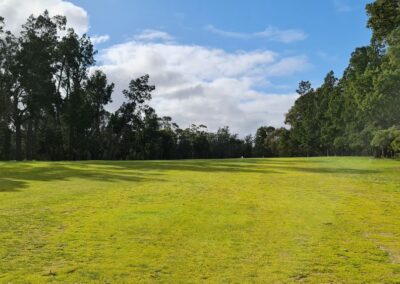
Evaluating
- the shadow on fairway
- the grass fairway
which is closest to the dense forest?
the shadow on fairway

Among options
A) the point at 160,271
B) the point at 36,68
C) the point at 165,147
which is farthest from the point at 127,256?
the point at 165,147

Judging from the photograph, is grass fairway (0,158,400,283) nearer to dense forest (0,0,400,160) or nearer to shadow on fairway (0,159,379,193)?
shadow on fairway (0,159,379,193)

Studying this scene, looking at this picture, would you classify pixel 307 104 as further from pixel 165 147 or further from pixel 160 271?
pixel 160 271

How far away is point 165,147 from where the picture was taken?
322ft

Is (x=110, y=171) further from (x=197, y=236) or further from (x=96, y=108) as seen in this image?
(x=96, y=108)

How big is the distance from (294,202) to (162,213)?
161 inches

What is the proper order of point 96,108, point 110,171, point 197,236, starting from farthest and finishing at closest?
1. point 96,108
2. point 110,171
3. point 197,236

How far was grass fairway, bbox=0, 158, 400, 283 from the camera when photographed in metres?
6.71

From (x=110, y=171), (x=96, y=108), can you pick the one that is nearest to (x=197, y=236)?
(x=110, y=171)

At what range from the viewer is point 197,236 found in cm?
895

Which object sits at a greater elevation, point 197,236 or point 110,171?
point 110,171

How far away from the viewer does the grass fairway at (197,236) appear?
6711mm

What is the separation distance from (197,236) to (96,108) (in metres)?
A: 67.3

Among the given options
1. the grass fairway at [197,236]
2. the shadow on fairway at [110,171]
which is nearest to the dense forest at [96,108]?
the shadow on fairway at [110,171]
